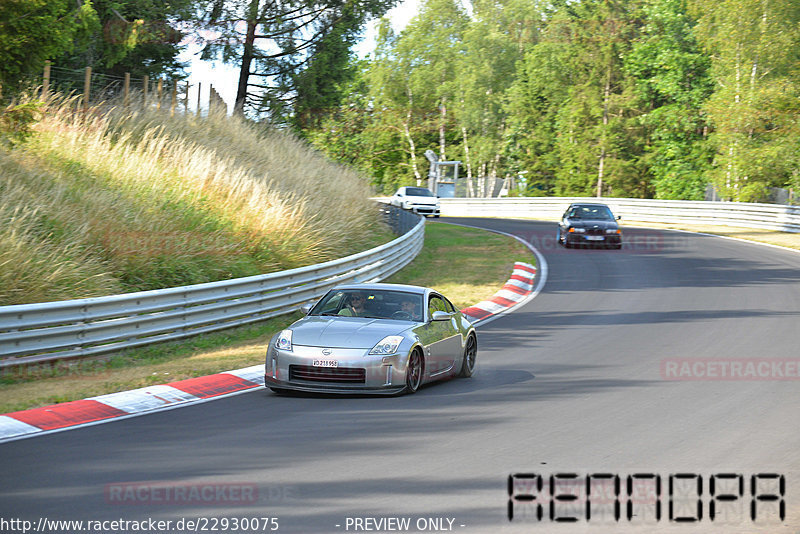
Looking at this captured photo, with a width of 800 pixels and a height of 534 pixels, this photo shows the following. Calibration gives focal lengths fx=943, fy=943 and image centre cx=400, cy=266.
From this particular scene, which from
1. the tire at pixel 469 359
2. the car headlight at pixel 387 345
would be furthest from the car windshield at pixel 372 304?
the tire at pixel 469 359

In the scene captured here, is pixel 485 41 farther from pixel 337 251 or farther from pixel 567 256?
pixel 337 251

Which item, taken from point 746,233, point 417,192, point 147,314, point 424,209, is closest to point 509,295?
point 147,314

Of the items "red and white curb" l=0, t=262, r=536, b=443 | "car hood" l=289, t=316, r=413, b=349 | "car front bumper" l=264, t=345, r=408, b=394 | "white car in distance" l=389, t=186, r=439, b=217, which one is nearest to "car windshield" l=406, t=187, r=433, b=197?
"white car in distance" l=389, t=186, r=439, b=217

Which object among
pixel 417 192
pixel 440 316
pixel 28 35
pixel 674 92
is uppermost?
pixel 674 92

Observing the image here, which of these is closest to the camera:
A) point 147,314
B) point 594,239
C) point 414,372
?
point 414,372

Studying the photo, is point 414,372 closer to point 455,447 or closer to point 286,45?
point 455,447

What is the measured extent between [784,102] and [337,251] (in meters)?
32.6

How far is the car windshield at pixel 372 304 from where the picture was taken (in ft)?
38.4

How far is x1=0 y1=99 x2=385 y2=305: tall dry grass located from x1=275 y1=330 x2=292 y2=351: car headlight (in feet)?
15.6

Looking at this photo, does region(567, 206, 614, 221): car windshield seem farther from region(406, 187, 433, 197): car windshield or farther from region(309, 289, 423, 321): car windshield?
region(309, 289, 423, 321): car windshield

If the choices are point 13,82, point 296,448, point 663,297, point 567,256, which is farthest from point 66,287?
point 567,256

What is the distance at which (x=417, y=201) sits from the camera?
50.1 meters

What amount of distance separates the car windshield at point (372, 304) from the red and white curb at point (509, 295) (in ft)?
20.9

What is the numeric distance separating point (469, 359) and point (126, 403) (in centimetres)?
456
